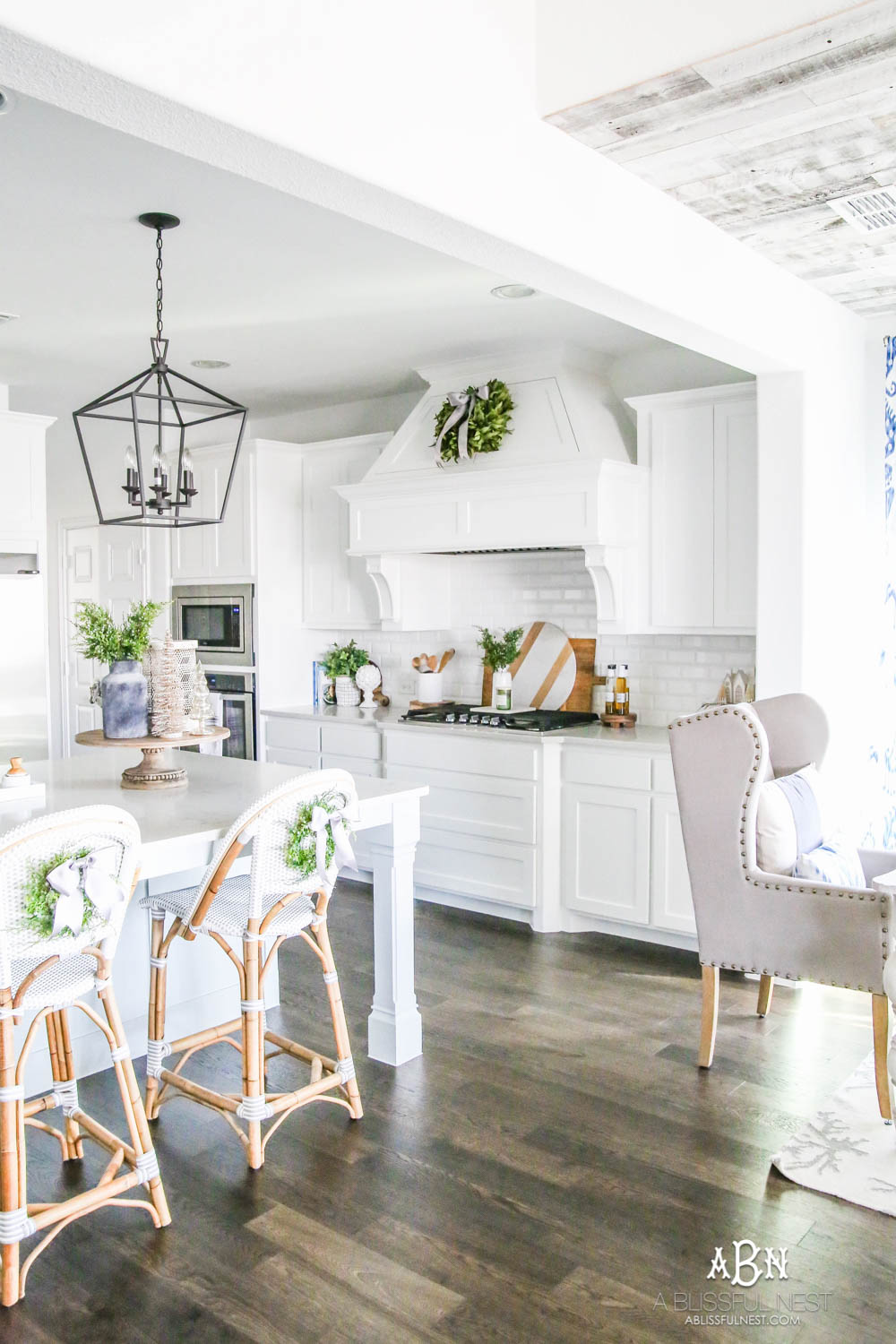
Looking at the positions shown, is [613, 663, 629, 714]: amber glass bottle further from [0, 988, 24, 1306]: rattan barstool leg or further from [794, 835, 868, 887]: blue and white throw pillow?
[0, 988, 24, 1306]: rattan barstool leg

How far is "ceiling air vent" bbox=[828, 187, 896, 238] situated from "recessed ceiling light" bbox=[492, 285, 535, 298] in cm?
112

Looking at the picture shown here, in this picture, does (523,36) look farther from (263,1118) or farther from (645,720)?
(645,720)

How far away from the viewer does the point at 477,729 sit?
480 centimetres

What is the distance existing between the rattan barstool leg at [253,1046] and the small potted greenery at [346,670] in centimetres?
325

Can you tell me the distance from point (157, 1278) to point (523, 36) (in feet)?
9.12

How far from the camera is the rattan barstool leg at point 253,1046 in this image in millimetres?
2650

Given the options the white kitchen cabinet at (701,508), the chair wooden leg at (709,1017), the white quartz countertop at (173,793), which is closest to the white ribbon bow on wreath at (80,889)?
the white quartz countertop at (173,793)

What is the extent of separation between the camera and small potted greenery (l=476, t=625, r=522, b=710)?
5.18 m

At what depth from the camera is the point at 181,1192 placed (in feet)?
8.38

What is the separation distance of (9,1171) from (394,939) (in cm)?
129

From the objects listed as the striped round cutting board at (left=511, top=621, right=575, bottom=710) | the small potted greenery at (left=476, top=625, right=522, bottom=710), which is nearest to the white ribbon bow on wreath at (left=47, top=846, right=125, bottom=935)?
the small potted greenery at (left=476, top=625, right=522, bottom=710)

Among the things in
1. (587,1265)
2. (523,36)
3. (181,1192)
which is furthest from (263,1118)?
(523,36)

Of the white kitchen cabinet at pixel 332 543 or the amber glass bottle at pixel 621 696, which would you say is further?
the white kitchen cabinet at pixel 332 543

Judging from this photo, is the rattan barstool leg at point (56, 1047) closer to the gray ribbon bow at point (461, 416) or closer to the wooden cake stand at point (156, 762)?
the wooden cake stand at point (156, 762)
